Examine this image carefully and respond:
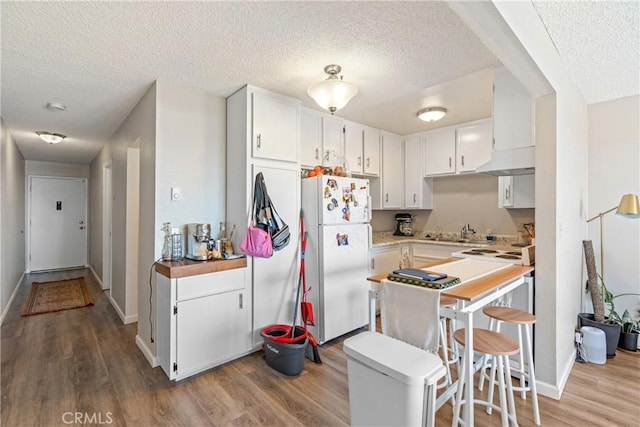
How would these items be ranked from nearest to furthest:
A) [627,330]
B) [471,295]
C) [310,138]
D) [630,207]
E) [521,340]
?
1. [471,295]
2. [521,340]
3. [630,207]
4. [627,330]
5. [310,138]

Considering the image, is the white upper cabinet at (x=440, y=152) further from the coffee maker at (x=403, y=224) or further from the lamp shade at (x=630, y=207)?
the lamp shade at (x=630, y=207)

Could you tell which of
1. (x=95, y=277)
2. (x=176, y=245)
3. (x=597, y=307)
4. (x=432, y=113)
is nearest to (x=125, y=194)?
(x=176, y=245)

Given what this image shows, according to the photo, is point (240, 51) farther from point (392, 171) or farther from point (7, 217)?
point (7, 217)

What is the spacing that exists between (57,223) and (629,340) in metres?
9.19

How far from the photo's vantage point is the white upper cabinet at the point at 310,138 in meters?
3.36

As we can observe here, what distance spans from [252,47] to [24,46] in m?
1.46

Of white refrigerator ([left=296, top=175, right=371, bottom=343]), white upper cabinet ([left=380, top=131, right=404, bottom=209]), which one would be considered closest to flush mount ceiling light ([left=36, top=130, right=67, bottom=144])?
white refrigerator ([left=296, top=175, right=371, bottom=343])

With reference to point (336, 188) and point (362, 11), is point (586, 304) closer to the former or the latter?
point (336, 188)

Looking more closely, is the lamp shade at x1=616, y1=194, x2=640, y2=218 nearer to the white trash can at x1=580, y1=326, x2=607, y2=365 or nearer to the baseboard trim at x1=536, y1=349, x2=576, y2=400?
the white trash can at x1=580, y1=326, x2=607, y2=365

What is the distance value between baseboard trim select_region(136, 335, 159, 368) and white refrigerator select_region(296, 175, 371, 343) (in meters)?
1.35

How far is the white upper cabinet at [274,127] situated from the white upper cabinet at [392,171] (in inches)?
69.0

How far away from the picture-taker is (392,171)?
14.7 feet

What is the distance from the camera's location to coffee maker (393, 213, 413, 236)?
4.77 metres

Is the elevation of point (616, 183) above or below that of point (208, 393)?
above
